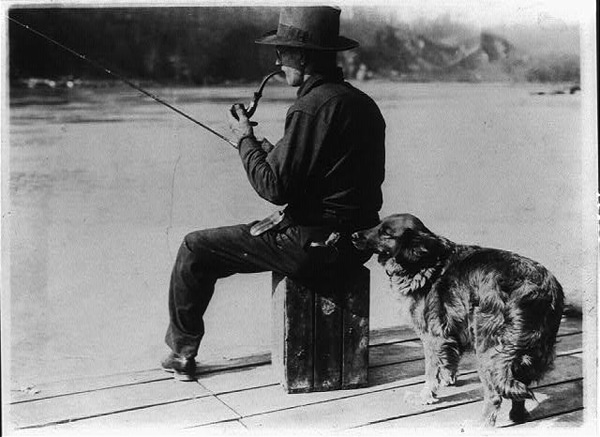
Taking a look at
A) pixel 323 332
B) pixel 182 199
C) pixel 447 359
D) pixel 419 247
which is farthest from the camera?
pixel 182 199

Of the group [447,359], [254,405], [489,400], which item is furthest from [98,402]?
[489,400]

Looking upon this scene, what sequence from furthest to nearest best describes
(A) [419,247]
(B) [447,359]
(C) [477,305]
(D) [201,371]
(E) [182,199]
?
1. (E) [182,199]
2. (D) [201,371]
3. (B) [447,359]
4. (A) [419,247]
5. (C) [477,305]

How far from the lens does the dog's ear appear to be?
14.1ft

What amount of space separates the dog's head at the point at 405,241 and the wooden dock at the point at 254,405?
70cm

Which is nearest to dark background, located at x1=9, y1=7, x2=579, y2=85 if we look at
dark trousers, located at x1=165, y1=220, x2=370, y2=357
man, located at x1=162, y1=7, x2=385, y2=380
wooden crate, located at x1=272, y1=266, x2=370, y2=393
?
man, located at x1=162, y1=7, x2=385, y2=380

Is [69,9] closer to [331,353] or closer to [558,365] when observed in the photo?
[331,353]

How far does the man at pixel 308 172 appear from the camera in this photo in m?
4.27

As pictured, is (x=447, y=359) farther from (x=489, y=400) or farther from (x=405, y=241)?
(x=405, y=241)

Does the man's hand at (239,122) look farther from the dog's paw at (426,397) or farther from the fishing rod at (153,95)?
the dog's paw at (426,397)

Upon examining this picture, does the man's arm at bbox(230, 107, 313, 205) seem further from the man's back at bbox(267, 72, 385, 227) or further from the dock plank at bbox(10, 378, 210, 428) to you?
the dock plank at bbox(10, 378, 210, 428)

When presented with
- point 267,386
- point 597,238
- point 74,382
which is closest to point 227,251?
point 267,386

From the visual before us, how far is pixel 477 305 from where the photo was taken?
419 centimetres

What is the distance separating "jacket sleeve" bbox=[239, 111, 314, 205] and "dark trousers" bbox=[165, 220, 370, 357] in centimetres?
25

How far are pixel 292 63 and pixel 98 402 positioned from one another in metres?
1.95
